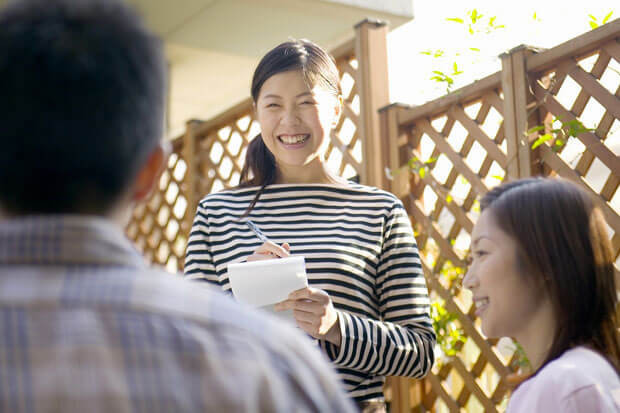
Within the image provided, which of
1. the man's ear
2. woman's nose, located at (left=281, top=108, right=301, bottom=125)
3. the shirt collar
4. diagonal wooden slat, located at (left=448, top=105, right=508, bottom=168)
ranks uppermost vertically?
diagonal wooden slat, located at (left=448, top=105, right=508, bottom=168)

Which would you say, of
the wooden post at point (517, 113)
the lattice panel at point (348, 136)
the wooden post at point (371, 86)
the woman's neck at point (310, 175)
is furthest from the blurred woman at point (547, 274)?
the lattice panel at point (348, 136)

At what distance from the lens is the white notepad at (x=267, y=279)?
1.25 m

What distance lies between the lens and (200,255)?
59.8 inches

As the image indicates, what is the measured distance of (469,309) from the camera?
8.55 feet

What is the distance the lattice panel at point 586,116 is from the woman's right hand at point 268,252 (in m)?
1.05

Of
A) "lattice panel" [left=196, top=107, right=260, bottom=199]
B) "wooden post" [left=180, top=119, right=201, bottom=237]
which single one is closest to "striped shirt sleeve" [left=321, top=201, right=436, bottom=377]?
"lattice panel" [left=196, top=107, right=260, bottom=199]

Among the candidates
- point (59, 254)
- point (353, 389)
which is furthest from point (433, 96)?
point (59, 254)

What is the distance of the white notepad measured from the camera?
125cm

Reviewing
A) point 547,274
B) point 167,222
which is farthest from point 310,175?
point 167,222

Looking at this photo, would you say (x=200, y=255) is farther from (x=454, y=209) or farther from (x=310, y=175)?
(x=454, y=209)

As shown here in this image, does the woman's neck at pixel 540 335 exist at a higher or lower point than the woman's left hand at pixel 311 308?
lower

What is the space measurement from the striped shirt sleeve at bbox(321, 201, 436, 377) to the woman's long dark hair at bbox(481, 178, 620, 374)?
308 mm

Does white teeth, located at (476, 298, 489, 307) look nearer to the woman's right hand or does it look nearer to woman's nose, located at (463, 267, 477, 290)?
woman's nose, located at (463, 267, 477, 290)

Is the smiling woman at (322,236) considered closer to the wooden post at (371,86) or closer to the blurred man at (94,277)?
the blurred man at (94,277)
